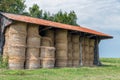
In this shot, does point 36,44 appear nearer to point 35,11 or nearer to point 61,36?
point 61,36

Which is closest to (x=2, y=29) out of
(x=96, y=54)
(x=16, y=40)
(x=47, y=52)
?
(x=16, y=40)

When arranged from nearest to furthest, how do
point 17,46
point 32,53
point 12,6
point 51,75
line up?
point 51,75
point 17,46
point 32,53
point 12,6

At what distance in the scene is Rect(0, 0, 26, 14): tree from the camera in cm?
4688

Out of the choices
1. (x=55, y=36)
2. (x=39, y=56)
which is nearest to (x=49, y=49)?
(x=39, y=56)

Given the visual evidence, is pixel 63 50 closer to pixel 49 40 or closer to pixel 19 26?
pixel 49 40

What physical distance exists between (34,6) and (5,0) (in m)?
12.1

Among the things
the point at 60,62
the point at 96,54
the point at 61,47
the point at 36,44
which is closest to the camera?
the point at 36,44

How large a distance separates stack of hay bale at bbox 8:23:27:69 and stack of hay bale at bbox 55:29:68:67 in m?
4.52

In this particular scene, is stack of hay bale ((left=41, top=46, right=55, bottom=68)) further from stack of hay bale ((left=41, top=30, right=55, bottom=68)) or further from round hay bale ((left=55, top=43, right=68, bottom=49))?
round hay bale ((left=55, top=43, right=68, bottom=49))

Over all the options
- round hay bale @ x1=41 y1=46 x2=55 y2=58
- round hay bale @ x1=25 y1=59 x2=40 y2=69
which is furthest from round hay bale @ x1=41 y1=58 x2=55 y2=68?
round hay bale @ x1=25 y1=59 x2=40 y2=69

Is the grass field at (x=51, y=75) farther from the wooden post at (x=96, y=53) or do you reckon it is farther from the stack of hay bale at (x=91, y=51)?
the wooden post at (x=96, y=53)

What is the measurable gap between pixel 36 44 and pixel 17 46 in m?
1.86

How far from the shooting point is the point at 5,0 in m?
47.8

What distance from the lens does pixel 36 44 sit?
24.8m
